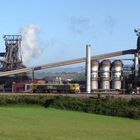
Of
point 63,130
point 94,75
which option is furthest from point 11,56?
point 63,130

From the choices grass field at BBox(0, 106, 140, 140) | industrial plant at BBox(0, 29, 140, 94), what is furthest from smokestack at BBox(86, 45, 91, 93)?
grass field at BBox(0, 106, 140, 140)

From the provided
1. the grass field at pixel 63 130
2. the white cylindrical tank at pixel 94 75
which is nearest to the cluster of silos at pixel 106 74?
the white cylindrical tank at pixel 94 75

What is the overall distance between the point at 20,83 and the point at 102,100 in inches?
1828

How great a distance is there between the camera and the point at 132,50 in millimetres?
102625

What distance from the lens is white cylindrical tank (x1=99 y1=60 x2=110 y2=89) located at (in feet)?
333

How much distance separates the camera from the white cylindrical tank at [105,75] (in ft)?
333

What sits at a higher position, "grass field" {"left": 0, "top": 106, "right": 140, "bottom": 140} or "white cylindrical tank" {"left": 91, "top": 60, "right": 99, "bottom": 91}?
"white cylindrical tank" {"left": 91, "top": 60, "right": 99, "bottom": 91}

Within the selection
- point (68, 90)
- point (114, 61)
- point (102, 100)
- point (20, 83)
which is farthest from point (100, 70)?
point (102, 100)

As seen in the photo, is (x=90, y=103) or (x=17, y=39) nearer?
(x=90, y=103)

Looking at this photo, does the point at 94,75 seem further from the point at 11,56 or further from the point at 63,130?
the point at 63,130

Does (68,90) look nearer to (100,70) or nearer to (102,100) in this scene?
(100,70)

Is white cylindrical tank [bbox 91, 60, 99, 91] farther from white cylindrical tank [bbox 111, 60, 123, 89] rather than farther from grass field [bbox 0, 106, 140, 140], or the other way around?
grass field [bbox 0, 106, 140, 140]

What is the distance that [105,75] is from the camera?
334ft

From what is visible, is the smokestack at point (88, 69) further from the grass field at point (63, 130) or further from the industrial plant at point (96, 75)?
the grass field at point (63, 130)
